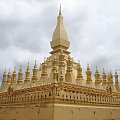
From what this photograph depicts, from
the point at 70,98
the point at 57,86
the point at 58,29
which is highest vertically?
the point at 58,29

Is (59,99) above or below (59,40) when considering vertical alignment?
below

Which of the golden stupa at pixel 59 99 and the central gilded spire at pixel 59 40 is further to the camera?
the central gilded spire at pixel 59 40

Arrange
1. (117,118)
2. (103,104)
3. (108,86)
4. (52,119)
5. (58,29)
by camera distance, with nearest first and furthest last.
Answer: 1. (52,119)
2. (103,104)
3. (117,118)
4. (108,86)
5. (58,29)

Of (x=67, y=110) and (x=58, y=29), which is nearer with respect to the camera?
(x=67, y=110)

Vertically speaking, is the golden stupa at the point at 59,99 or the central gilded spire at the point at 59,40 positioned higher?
the central gilded spire at the point at 59,40

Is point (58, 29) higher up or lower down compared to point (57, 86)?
higher up

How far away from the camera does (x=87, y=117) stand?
42.0 feet

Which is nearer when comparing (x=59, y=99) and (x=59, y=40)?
(x=59, y=99)

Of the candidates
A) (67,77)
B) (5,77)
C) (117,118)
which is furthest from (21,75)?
(117,118)

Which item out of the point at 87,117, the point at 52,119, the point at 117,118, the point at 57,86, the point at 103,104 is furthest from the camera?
the point at 117,118

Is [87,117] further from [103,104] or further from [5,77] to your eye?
[5,77]

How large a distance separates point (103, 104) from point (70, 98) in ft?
13.7

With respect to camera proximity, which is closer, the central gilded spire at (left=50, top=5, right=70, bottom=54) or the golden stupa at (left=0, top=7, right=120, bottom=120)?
the golden stupa at (left=0, top=7, right=120, bottom=120)

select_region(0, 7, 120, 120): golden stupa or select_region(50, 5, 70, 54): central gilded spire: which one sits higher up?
select_region(50, 5, 70, 54): central gilded spire
